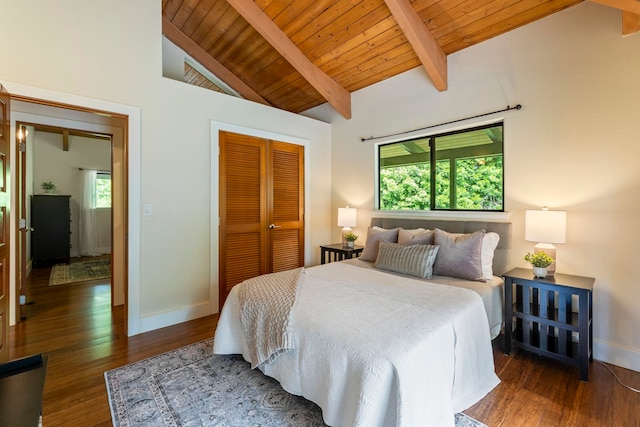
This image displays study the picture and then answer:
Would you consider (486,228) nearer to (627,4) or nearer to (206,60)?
(627,4)

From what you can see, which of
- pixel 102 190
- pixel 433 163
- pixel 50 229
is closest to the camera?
pixel 433 163

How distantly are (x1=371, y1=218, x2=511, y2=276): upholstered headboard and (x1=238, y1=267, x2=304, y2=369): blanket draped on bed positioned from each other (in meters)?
1.71

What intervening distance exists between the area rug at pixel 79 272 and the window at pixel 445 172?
484 cm

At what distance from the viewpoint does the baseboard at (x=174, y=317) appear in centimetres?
283

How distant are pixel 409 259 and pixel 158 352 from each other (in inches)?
90.0

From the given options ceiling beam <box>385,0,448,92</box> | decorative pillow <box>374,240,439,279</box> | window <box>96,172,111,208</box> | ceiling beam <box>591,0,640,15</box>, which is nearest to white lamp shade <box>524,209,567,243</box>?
decorative pillow <box>374,240,439,279</box>

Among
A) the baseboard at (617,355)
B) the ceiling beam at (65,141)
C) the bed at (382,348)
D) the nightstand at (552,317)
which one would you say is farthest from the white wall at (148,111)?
the ceiling beam at (65,141)

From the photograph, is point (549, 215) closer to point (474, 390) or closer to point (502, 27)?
point (474, 390)

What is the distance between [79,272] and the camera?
16.6 ft

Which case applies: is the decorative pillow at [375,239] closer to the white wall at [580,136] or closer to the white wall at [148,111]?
the white wall at [580,136]

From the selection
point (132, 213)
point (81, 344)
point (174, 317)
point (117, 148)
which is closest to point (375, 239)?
point (174, 317)

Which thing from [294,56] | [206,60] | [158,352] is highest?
[206,60]

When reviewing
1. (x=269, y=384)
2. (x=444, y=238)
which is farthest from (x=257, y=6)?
(x=269, y=384)

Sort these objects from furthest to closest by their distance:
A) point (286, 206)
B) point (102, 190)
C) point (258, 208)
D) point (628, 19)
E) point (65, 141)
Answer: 1. point (102, 190)
2. point (65, 141)
3. point (286, 206)
4. point (258, 208)
5. point (628, 19)
